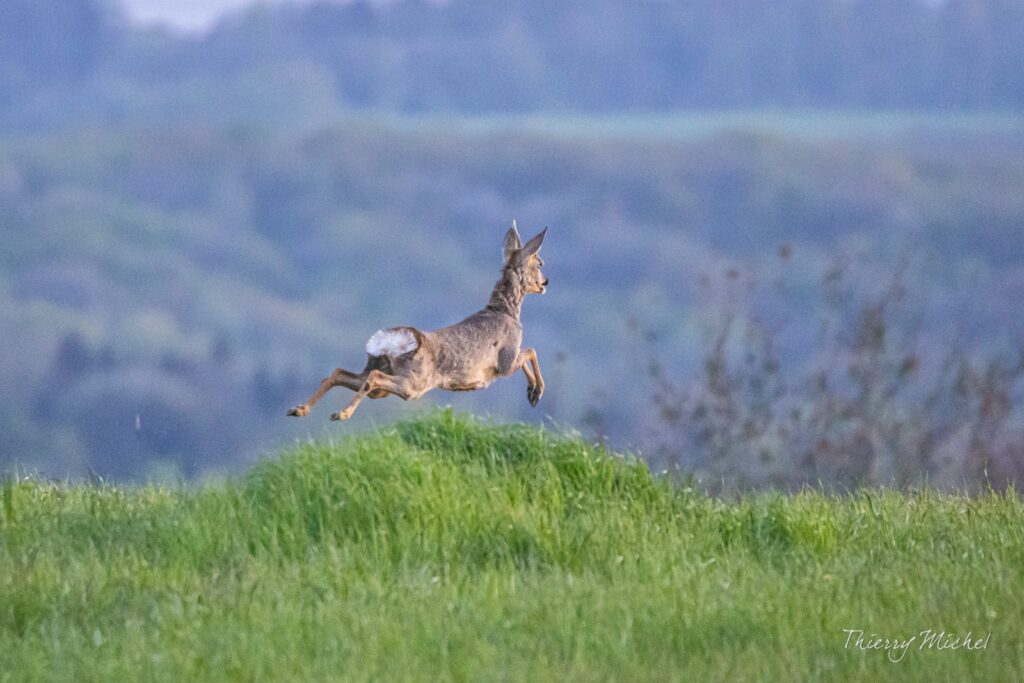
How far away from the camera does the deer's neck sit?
9.49 m

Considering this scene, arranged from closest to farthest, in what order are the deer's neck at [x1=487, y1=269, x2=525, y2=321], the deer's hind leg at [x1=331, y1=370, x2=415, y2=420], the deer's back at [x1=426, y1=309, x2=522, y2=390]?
the deer's hind leg at [x1=331, y1=370, x2=415, y2=420] → the deer's back at [x1=426, y1=309, x2=522, y2=390] → the deer's neck at [x1=487, y1=269, x2=525, y2=321]

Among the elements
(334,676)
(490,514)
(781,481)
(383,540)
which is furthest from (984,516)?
(334,676)

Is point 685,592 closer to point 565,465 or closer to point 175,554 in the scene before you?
point 565,465

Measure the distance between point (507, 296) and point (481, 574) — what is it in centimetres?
166

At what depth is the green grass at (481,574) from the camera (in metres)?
8.20

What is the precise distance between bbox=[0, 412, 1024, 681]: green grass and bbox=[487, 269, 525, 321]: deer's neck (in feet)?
4.22

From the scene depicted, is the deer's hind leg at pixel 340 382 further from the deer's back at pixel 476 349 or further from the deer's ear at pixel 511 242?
the deer's ear at pixel 511 242

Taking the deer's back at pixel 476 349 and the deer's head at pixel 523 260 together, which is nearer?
the deer's back at pixel 476 349

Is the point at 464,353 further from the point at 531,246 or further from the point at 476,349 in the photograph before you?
the point at 531,246
